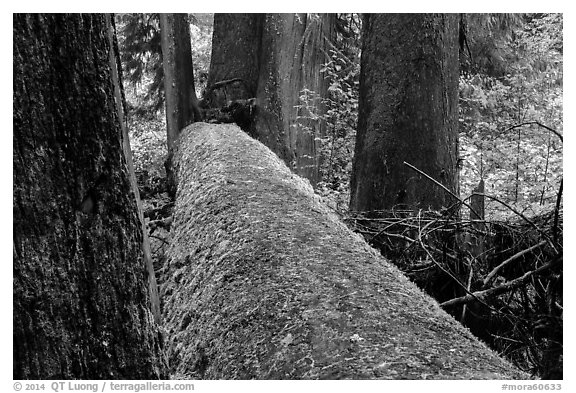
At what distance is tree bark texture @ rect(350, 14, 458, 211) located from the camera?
4.70 m

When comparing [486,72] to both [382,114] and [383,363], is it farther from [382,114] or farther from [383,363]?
[383,363]

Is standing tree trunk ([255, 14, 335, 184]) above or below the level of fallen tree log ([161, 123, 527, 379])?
above

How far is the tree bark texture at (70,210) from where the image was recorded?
1.11 m

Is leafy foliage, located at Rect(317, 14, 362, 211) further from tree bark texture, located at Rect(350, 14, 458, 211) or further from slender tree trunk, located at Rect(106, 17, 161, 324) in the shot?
slender tree trunk, located at Rect(106, 17, 161, 324)

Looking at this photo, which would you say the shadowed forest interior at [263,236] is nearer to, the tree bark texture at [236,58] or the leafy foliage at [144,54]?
the tree bark texture at [236,58]

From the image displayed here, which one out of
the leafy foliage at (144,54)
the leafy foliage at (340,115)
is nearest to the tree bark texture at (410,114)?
the leafy foliage at (340,115)

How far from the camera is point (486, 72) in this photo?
32.7 ft

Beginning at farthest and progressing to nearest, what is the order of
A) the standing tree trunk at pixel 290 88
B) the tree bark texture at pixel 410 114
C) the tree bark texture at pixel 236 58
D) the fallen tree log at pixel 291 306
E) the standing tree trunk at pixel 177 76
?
1. the standing tree trunk at pixel 177 76
2. the tree bark texture at pixel 236 58
3. the standing tree trunk at pixel 290 88
4. the tree bark texture at pixel 410 114
5. the fallen tree log at pixel 291 306

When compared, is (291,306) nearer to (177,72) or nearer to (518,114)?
(177,72)

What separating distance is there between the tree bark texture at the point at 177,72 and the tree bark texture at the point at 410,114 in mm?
2901

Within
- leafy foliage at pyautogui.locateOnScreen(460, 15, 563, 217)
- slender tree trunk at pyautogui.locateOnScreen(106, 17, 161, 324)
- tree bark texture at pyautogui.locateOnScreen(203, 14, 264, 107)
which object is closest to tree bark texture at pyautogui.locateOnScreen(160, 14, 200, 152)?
tree bark texture at pyautogui.locateOnScreen(203, 14, 264, 107)

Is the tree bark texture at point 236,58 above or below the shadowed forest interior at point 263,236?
above

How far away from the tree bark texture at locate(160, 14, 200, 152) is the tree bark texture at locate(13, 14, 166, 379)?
235 inches

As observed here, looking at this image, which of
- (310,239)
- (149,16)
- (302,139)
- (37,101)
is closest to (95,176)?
(37,101)
